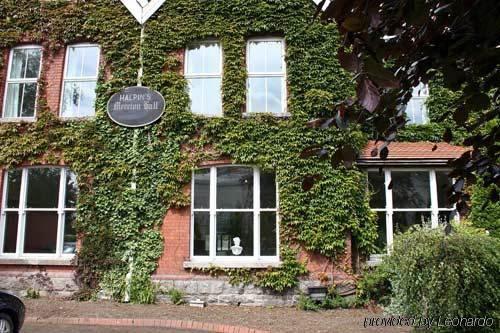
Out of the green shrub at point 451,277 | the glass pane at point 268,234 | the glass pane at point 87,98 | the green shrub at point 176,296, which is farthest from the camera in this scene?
the glass pane at point 87,98

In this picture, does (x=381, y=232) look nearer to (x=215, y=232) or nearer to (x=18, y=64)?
(x=215, y=232)

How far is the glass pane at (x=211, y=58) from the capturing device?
1147 cm

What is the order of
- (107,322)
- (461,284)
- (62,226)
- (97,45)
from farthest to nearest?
(97,45) < (62,226) < (107,322) < (461,284)

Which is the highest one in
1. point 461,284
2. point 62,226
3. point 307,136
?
point 307,136

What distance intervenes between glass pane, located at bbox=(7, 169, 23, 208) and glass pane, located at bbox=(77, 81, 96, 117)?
216 cm

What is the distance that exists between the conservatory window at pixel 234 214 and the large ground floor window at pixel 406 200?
2519 millimetres

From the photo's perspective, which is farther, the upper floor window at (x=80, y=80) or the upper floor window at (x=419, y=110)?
the upper floor window at (x=80, y=80)

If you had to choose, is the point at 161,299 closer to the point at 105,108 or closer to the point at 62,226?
the point at 62,226

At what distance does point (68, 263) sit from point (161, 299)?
2.44 meters

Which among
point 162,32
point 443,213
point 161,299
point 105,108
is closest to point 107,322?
point 161,299

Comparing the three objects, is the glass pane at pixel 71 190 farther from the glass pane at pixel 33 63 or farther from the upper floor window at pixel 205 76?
the upper floor window at pixel 205 76

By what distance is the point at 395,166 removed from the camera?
10656 mm

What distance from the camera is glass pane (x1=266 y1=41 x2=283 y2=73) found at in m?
11.4

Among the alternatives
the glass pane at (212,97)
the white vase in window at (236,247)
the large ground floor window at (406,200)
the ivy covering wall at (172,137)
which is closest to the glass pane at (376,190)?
the large ground floor window at (406,200)
